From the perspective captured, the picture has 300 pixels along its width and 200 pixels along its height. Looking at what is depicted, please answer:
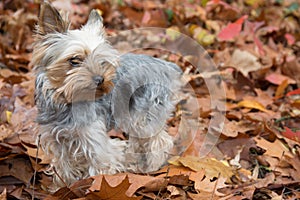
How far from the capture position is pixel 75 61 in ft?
10.7

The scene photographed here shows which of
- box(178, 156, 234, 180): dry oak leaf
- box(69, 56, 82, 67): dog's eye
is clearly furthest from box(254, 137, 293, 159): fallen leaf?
box(69, 56, 82, 67): dog's eye

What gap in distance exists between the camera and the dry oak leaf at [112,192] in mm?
3109

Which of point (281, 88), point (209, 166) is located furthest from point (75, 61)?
point (281, 88)

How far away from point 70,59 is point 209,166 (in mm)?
1373

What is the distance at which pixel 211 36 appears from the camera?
616 centimetres

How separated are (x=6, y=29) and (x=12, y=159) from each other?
2657 mm

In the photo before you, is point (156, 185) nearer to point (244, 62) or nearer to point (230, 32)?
point (244, 62)

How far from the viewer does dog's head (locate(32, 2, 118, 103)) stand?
3238 mm

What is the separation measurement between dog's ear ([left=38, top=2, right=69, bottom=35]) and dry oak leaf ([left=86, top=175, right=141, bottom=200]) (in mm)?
1044

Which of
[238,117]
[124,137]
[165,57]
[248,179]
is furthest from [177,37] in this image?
[248,179]

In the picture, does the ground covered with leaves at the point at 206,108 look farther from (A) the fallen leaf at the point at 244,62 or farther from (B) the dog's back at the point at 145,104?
(B) the dog's back at the point at 145,104

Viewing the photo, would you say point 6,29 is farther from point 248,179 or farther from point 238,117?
point 248,179

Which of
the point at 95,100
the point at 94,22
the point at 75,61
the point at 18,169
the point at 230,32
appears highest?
the point at 94,22

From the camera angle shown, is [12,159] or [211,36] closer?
[12,159]
